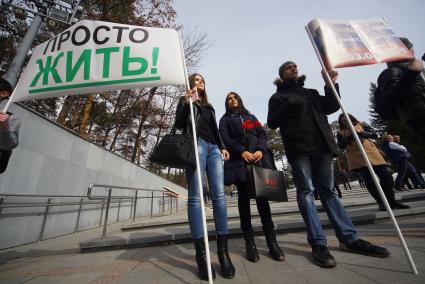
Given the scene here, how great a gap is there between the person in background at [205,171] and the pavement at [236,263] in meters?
0.19

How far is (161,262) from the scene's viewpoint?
8.89 ft

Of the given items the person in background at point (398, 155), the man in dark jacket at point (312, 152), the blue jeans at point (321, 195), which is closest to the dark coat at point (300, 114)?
the man in dark jacket at point (312, 152)

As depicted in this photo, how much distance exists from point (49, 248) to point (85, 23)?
3.67 metres

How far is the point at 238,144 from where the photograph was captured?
9.05 feet

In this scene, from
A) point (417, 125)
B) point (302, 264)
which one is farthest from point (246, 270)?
point (417, 125)

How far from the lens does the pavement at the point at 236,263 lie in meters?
1.88

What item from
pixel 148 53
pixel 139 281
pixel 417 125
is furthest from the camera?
pixel 148 53

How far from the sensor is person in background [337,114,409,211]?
408 centimetres

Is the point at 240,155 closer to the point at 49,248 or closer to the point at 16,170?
the point at 49,248

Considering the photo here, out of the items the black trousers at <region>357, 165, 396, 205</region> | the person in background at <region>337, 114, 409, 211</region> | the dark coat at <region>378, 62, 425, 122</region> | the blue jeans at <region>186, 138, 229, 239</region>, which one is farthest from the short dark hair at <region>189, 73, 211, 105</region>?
the black trousers at <region>357, 165, 396, 205</region>

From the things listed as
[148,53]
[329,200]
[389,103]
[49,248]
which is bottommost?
[49,248]

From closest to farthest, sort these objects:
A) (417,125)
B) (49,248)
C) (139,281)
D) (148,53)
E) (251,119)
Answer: (139,281) → (417,125) → (148,53) → (251,119) → (49,248)

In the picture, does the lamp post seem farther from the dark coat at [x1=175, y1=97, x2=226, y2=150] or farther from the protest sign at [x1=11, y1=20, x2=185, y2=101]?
the dark coat at [x1=175, y1=97, x2=226, y2=150]

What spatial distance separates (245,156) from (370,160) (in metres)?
2.85
